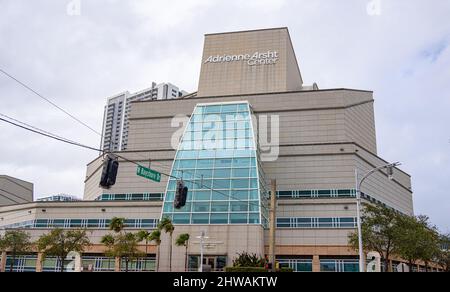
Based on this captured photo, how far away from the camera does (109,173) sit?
19.0m

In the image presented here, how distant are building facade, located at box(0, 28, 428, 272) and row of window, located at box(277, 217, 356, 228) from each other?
0.15 metres

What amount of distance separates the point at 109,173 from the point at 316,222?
48.8 m

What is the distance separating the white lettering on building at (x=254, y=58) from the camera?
8175 cm

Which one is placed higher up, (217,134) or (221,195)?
(217,134)

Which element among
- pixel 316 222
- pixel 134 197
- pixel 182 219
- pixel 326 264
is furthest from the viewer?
pixel 134 197

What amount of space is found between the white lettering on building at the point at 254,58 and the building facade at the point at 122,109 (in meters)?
94.0

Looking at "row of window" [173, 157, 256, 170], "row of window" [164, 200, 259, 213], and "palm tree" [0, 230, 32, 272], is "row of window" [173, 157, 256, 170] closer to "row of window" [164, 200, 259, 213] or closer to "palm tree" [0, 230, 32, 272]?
"row of window" [164, 200, 259, 213]

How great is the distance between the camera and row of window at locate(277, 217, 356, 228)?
61812 mm

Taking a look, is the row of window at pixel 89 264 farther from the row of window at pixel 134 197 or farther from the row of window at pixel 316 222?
the row of window at pixel 316 222

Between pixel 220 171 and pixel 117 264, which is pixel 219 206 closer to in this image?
pixel 220 171

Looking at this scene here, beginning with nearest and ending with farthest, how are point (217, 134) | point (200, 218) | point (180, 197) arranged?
1. point (180, 197)
2. point (200, 218)
3. point (217, 134)

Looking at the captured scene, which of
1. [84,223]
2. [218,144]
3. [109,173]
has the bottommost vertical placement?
[109,173]

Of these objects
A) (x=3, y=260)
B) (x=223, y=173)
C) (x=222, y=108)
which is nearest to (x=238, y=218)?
(x=223, y=173)
